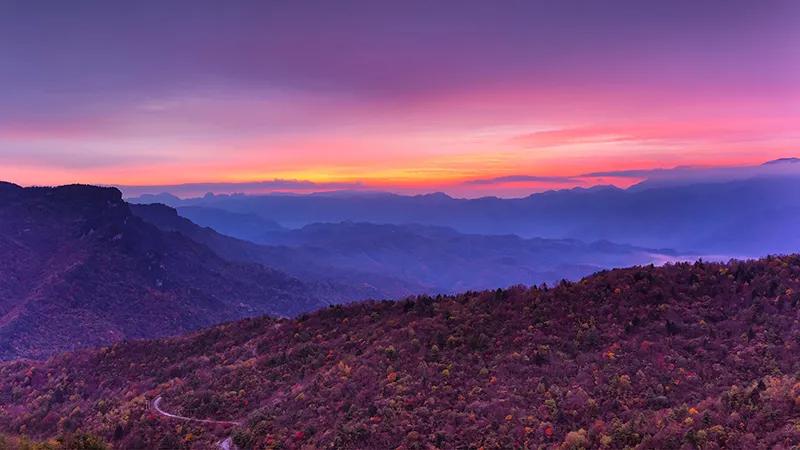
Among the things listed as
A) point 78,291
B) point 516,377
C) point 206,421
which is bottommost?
point 78,291

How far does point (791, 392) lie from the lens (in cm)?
2130

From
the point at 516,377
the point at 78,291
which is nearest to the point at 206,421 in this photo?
the point at 516,377

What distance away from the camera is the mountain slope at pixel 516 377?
2411cm

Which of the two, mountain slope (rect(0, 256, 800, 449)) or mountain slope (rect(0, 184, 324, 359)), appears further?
mountain slope (rect(0, 184, 324, 359))

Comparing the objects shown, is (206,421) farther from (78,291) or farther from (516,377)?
(78,291)

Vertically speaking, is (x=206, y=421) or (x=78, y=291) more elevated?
(x=206, y=421)

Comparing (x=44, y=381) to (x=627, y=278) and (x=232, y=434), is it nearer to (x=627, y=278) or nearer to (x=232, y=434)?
(x=232, y=434)

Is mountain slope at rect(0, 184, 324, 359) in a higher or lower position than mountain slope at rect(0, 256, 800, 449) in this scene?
lower

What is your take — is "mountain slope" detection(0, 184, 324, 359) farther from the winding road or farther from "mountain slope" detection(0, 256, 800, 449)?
the winding road

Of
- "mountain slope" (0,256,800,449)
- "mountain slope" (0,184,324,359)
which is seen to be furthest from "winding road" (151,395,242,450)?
"mountain slope" (0,184,324,359)

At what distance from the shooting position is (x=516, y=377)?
3155 cm

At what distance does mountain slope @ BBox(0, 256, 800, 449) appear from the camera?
24109 mm

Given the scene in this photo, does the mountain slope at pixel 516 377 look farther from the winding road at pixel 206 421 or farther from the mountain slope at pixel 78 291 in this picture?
the mountain slope at pixel 78 291

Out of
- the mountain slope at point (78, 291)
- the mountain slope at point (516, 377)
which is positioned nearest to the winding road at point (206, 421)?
the mountain slope at point (516, 377)
